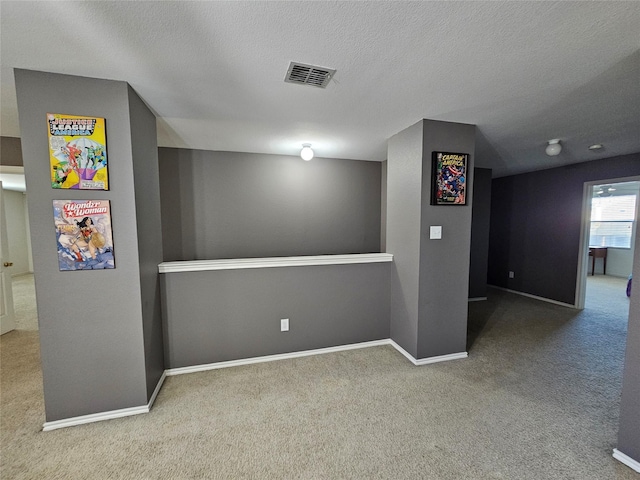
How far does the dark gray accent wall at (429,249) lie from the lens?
8.33 ft

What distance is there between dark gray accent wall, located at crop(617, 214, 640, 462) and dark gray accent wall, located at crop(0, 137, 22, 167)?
5.33 meters

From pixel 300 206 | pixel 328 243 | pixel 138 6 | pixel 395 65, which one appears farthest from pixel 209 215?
pixel 395 65

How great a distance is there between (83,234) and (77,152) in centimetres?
54

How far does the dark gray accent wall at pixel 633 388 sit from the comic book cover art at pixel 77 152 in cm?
330

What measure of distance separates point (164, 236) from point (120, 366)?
6.59 feet

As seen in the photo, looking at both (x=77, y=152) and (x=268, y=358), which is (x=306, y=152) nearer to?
(x=77, y=152)

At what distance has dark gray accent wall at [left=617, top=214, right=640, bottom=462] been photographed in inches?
59.6

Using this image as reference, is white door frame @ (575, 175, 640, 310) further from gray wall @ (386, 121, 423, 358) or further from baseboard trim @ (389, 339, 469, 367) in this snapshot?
gray wall @ (386, 121, 423, 358)

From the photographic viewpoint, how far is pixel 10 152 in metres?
2.90

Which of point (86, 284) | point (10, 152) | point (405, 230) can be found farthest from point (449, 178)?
point (10, 152)

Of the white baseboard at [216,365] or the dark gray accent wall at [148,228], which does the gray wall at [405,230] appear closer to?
the white baseboard at [216,365]

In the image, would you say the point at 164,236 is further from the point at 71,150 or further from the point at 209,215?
A: the point at 71,150

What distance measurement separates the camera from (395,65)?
5.31 feet

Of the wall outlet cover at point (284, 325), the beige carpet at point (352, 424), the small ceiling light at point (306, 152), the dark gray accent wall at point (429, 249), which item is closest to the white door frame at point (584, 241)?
the beige carpet at point (352, 424)
